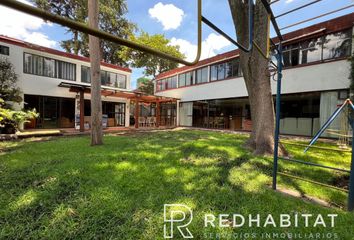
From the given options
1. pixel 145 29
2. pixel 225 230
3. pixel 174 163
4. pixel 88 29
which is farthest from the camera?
pixel 145 29

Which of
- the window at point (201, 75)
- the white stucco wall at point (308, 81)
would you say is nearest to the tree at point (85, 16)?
the window at point (201, 75)

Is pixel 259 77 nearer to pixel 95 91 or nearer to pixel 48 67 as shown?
pixel 95 91

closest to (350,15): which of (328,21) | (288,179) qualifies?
(328,21)

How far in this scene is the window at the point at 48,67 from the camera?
12594 millimetres

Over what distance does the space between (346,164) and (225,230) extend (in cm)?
522

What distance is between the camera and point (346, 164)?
5.41 m

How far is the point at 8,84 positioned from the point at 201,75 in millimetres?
14181

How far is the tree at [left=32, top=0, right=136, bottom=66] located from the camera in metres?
19.6

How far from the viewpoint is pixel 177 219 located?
102 inches

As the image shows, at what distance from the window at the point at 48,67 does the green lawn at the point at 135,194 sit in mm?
10085

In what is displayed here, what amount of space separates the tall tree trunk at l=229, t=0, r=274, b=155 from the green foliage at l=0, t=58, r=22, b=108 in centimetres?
1248

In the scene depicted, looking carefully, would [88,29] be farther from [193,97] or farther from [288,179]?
[193,97]

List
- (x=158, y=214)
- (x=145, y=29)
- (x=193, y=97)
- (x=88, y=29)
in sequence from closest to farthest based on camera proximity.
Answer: (x=88, y=29), (x=158, y=214), (x=193, y=97), (x=145, y=29)

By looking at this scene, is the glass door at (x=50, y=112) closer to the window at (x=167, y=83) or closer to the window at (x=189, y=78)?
the window at (x=167, y=83)
